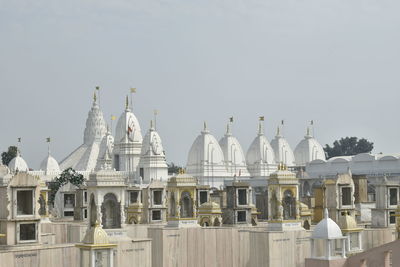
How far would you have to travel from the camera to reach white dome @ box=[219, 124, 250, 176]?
3215 inches

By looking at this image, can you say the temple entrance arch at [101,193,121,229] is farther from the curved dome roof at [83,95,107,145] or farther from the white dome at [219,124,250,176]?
the curved dome roof at [83,95,107,145]

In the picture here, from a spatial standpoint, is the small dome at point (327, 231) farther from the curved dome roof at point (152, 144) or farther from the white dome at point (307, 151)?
the white dome at point (307, 151)

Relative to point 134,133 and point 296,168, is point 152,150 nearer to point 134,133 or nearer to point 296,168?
point 134,133

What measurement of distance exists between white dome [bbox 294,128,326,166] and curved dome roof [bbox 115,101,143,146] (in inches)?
829

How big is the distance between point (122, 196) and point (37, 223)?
2.56 meters

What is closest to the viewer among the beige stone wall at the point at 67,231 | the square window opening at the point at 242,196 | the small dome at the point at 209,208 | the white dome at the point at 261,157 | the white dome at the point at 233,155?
the beige stone wall at the point at 67,231

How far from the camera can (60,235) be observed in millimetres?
28625

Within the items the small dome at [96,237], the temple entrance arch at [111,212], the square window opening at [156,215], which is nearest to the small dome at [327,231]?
the small dome at [96,237]

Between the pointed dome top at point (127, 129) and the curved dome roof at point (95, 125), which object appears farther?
the curved dome roof at point (95, 125)

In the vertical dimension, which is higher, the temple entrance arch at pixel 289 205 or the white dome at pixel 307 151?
the white dome at pixel 307 151

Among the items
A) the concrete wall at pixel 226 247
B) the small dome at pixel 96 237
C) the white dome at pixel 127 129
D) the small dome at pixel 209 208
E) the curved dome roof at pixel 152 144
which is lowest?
the concrete wall at pixel 226 247

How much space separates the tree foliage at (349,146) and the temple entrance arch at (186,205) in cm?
10480

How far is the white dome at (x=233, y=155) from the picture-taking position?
268 feet

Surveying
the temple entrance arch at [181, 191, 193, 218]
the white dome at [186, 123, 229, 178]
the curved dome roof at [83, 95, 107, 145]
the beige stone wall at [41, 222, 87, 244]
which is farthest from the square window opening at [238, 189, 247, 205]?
the curved dome roof at [83, 95, 107, 145]
